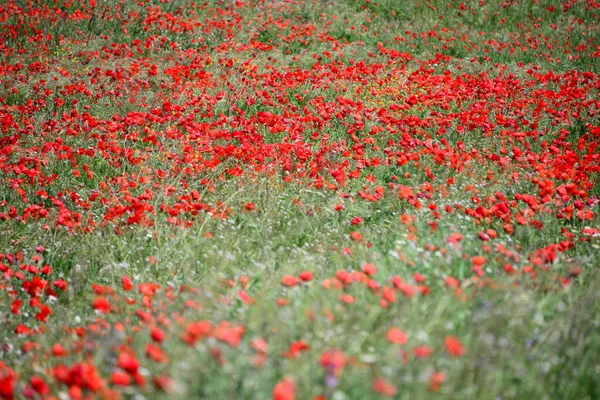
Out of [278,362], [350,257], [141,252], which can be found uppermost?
[278,362]

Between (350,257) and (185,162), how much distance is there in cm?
222

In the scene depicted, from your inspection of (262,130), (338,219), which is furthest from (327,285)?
(262,130)

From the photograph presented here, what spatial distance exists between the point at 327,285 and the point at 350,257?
3.02 feet

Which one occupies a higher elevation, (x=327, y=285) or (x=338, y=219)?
(x=327, y=285)

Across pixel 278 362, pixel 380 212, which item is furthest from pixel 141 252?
pixel 278 362

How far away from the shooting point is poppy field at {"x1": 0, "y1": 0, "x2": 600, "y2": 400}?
1984 millimetres

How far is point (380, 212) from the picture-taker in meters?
4.19

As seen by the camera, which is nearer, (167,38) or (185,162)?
(185,162)

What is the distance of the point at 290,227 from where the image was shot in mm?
3979

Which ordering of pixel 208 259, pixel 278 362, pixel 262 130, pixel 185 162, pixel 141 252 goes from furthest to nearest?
pixel 262 130
pixel 185 162
pixel 141 252
pixel 208 259
pixel 278 362

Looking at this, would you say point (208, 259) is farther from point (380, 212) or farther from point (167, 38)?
point (167, 38)

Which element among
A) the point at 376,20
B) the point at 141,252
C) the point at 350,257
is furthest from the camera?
the point at 376,20

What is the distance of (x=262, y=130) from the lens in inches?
239

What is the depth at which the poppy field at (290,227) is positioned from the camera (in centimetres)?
198
